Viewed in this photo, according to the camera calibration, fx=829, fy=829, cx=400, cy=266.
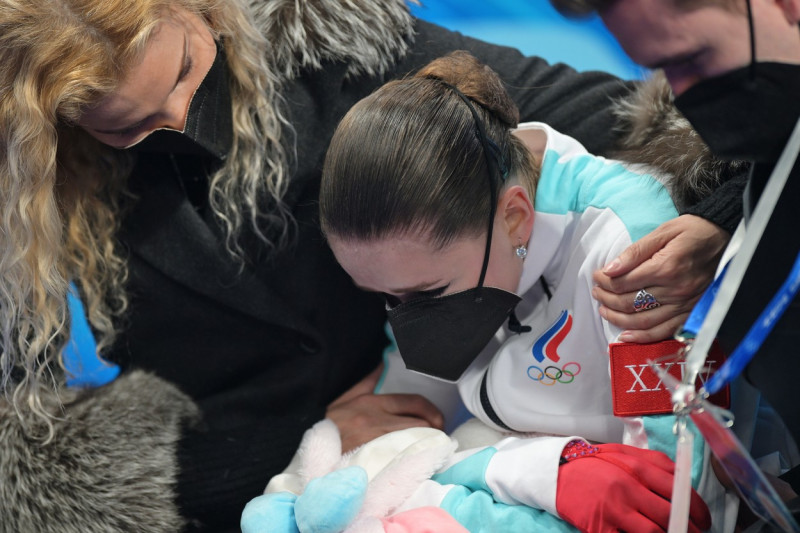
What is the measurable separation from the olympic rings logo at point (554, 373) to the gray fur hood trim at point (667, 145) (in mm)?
268

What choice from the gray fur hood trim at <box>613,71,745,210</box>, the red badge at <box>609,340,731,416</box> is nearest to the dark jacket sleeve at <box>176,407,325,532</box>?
the red badge at <box>609,340,731,416</box>

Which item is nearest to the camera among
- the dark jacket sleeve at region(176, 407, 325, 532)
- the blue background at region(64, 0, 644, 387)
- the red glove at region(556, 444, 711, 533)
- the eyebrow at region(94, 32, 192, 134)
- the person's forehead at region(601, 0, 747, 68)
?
the person's forehead at region(601, 0, 747, 68)

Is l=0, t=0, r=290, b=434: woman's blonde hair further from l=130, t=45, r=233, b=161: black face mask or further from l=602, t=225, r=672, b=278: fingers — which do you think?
l=602, t=225, r=672, b=278: fingers

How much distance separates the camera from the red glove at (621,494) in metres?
0.97

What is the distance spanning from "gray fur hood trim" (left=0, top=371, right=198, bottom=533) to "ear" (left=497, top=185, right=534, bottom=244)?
0.68 m

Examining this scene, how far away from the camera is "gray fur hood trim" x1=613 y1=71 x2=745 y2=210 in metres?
1.12

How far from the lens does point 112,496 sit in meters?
1.31

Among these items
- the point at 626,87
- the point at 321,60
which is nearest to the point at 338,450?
the point at 321,60

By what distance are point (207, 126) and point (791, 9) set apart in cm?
89

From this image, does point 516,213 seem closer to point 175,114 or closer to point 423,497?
point 423,497

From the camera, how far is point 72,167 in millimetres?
1397

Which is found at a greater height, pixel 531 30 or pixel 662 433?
pixel 531 30

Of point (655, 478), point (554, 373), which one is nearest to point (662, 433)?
point (655, 478)

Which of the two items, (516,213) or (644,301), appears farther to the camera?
(516,213)
